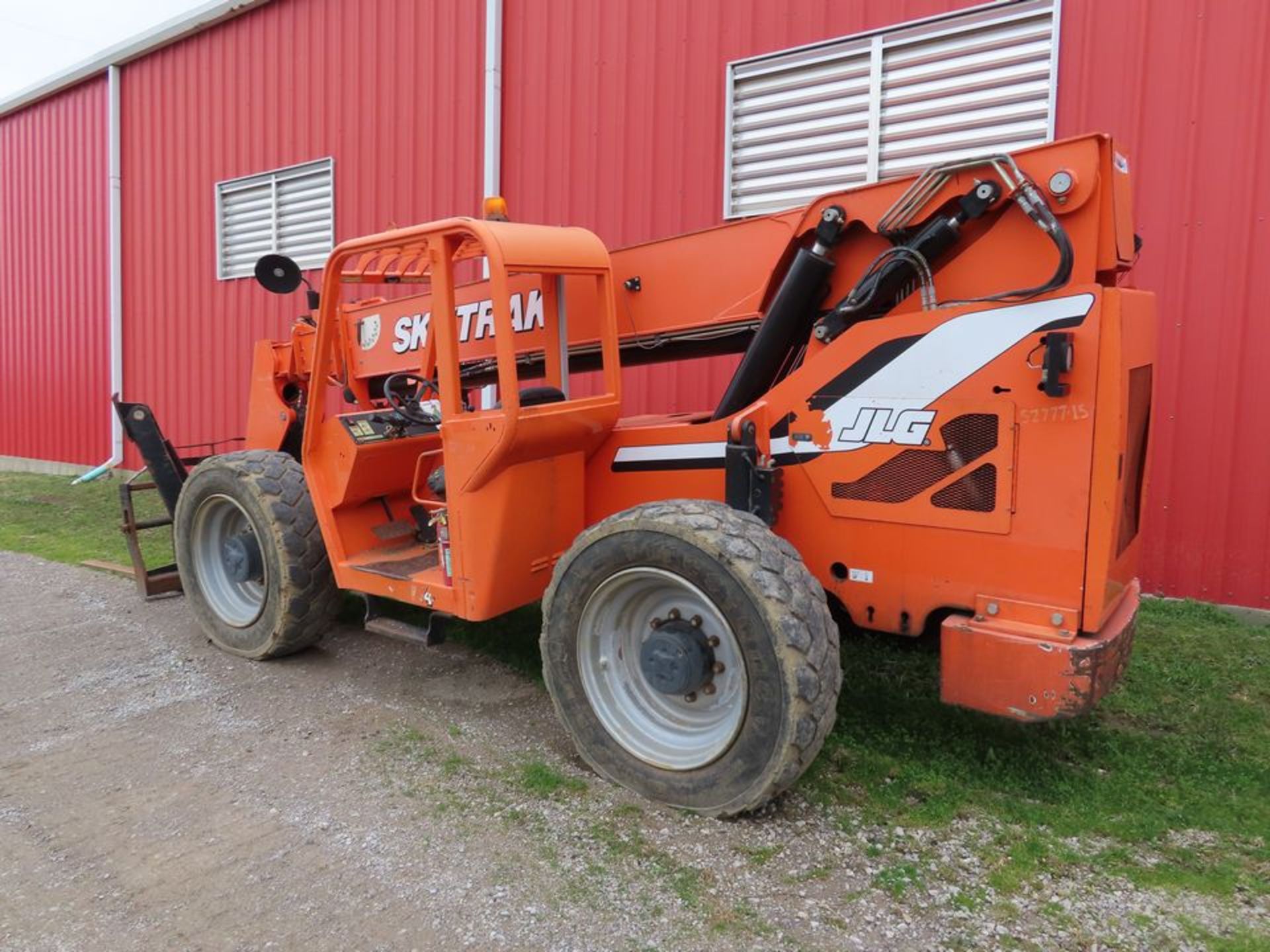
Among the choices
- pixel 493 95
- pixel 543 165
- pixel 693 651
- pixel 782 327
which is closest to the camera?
pixel 693 651

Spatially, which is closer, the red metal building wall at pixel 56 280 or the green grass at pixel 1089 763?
the green grass at pixel 1089 763

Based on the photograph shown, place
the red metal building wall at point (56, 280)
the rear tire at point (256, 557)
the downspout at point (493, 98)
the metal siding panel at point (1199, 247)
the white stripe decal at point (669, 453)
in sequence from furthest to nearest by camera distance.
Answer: the red metal building wall at point (56, 280) < the downspout at point (493, 98) < the metal siding panel at point (1199, 247) < the rear tire at point (256, 557) < the white stripe decal at point (669, 453)

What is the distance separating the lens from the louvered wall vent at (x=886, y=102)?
621cm

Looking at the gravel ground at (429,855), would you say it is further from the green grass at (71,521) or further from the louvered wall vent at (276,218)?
the louvered wall vent at (276,218)

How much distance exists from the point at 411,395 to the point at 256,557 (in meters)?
1.18

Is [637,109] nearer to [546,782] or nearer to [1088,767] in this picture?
[546,782]

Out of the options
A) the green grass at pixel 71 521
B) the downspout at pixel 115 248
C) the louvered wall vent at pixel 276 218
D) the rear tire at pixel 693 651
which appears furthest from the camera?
the downspout at pixel 115 248

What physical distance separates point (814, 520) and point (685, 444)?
64 centimetres

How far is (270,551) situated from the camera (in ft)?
15.7

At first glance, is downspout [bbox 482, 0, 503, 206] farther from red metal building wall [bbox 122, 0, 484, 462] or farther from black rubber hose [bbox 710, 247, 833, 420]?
black rubber hose [bbox 710, 247, 833, 420]

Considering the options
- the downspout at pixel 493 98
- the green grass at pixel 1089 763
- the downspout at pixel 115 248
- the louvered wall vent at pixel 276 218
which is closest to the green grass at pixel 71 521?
the downspout at pixel 115 248

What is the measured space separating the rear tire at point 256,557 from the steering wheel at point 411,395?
628 mm

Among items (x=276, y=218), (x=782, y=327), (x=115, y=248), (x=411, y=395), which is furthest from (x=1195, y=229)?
(x=115, y=248)

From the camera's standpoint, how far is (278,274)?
5.09 meters
